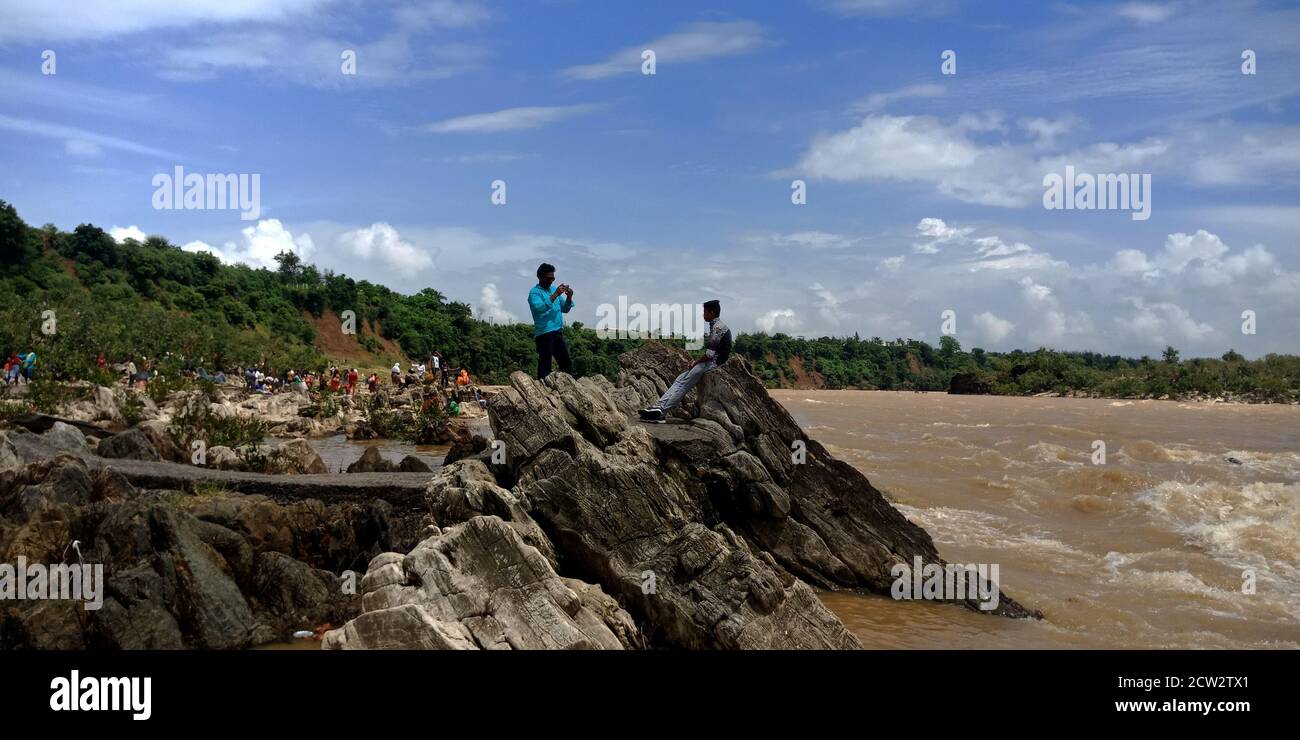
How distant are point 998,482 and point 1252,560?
642 centimetres

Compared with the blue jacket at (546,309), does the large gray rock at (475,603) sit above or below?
below

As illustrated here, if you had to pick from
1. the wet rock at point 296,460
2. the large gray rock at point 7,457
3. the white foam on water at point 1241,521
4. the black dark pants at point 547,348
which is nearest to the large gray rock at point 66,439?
the large gray rock at point 7,457

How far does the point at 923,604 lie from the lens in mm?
10477

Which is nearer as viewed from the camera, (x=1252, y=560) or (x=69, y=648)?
(x=69, y=648)

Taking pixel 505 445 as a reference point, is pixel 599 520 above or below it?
below

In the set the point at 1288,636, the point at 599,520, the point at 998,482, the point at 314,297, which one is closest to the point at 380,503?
the point at 599,520

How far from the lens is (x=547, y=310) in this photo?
11766 millimetres

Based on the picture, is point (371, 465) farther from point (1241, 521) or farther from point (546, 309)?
point (1241, 521)

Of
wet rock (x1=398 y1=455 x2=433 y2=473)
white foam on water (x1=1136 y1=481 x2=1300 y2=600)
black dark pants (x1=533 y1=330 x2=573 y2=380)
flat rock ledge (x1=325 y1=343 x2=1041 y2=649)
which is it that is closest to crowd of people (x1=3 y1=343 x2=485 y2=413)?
wet rock (x1=398 y1=455 x2=433 y2=473)

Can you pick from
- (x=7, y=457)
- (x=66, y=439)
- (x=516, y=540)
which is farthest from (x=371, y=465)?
(x=516, y=540)

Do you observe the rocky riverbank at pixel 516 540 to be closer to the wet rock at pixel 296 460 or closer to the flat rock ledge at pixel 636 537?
the flat rock ledge at pixel 636 537

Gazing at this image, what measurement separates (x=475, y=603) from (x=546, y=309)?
5134mm

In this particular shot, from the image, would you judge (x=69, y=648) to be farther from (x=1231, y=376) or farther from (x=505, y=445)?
(x=1231, y=376)

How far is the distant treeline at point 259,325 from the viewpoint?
A: 128ft
